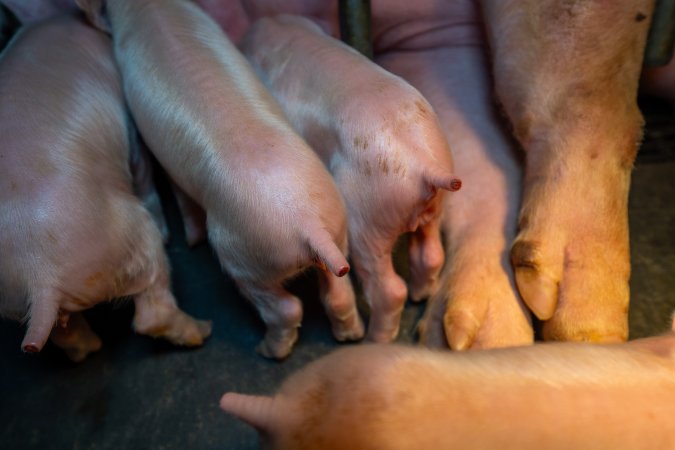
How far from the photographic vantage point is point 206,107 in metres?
1.14

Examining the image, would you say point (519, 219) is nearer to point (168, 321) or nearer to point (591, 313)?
point (591, 313)

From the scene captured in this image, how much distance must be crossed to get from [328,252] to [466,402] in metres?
0.40

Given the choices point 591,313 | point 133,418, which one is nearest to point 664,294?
point 591,313

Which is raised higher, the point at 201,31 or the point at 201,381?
the point at 201,31

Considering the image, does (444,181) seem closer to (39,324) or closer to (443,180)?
(443,180)

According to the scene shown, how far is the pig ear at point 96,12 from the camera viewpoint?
147cm

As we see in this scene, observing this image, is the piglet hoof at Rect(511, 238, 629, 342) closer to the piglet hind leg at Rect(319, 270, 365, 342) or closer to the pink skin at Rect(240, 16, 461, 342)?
the pink skin at Rect(240, 16, 461, 342)

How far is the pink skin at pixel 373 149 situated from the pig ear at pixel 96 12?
1.39 feet

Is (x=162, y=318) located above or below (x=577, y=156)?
below

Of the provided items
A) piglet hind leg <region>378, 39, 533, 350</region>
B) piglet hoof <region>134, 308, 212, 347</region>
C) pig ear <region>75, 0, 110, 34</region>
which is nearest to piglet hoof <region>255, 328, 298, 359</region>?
piglet hoof <region>134, 308, 212, 347</region>

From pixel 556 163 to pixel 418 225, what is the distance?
316mm

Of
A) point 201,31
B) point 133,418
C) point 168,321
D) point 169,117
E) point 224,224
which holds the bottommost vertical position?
point 133,418

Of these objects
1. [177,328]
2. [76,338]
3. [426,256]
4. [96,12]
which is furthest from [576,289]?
[96,12]

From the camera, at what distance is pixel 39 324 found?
1.03 m
